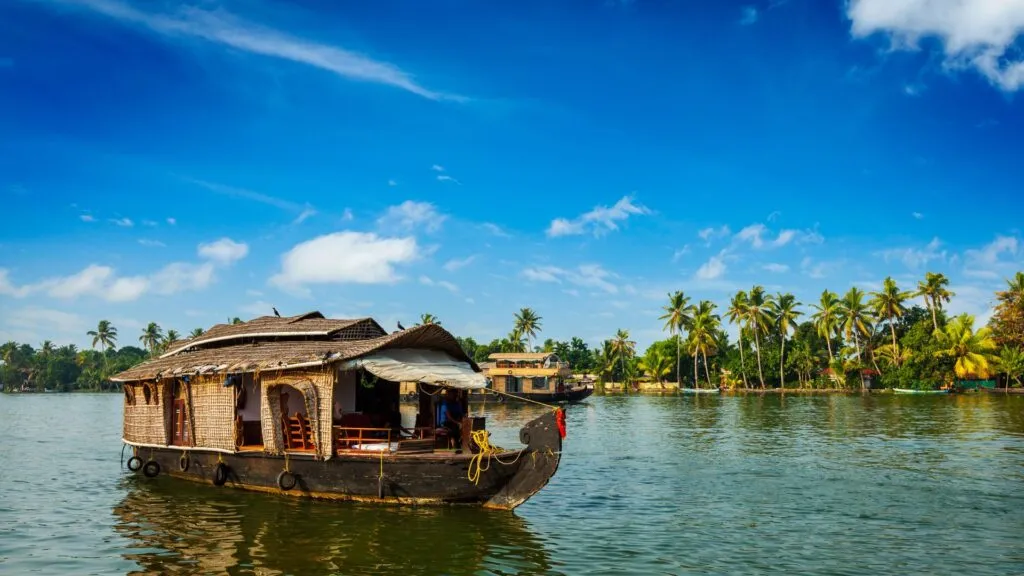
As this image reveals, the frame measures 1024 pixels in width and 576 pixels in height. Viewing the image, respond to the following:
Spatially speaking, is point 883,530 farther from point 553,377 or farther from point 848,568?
point 553,377

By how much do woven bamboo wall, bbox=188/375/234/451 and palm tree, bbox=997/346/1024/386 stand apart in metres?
56.7

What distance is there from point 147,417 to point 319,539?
764 cm

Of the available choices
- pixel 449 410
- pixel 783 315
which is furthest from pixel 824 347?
pixel 449 410

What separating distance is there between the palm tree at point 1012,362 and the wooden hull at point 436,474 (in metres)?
54.1

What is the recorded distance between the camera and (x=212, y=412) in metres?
13.9

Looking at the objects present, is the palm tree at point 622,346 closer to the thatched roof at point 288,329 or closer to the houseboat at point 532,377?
the houseboat at point 532,377

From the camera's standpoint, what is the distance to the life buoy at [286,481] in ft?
40.9

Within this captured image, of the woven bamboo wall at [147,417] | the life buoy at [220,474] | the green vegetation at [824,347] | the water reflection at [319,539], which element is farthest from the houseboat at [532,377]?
the water reflection at [319,539]

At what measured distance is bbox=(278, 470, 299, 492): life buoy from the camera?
1245 cm

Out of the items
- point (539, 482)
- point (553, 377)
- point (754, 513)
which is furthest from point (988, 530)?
point (553, 377)

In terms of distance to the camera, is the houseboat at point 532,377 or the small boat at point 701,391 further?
the small boat at point 701,391

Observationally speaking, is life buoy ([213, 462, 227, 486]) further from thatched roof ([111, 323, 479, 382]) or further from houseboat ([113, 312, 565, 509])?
thatched roof ([111, 323, 479, 382])

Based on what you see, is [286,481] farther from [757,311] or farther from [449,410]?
[757,311]

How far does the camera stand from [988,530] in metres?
11.0
